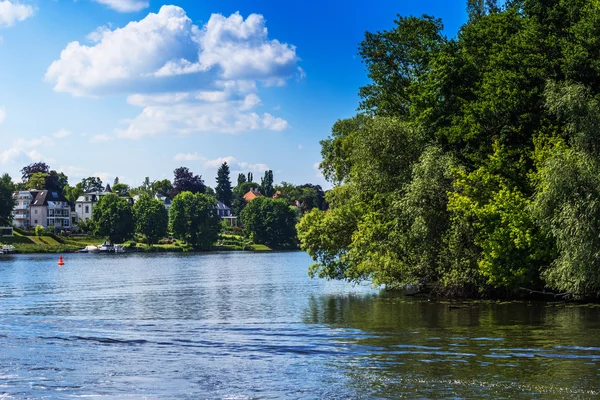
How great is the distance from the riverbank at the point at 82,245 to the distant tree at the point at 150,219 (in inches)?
107

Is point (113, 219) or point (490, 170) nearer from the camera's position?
point (490, 170)

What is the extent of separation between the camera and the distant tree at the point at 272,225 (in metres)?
192

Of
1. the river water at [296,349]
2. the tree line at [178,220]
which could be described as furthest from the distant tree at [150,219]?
the river water at [296,349]

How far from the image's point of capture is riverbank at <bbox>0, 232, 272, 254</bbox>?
157125 mm

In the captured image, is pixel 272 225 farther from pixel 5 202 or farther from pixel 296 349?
pixel 296 349

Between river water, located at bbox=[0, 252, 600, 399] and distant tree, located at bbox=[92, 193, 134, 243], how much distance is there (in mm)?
123732

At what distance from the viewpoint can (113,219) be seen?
173125 millimetres

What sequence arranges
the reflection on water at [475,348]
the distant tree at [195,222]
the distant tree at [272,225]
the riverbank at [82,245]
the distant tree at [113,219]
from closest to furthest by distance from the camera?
the reflection on water at [475,348] < the riverbank at [82,245] < the distant tree at [113,219] < the distant tree at [195,222] < the distant tree at [272,225]

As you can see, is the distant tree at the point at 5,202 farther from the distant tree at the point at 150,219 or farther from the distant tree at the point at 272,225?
the distant tree at the point at 272,225

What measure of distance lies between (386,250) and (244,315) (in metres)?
11.2

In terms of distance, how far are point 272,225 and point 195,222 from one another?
66.7ft

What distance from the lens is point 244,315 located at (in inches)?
1625

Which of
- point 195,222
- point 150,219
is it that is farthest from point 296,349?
point 195,222

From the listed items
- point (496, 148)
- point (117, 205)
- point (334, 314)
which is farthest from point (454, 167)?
point (117, 205)
